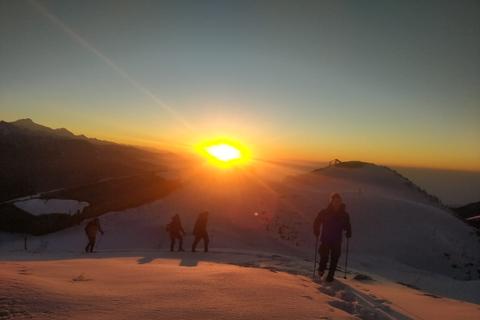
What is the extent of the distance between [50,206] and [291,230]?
48.6 ft

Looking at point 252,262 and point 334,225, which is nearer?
point 334,225

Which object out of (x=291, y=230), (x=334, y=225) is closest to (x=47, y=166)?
(x=291, y=230)

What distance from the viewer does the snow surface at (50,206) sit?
19125 millimetres

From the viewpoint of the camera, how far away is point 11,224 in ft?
61.4

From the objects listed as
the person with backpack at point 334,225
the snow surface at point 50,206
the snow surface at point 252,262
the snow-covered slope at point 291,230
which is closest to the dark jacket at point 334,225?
the person with backpack at point 334,225

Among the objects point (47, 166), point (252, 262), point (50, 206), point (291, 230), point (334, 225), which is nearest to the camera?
point (334, 225)

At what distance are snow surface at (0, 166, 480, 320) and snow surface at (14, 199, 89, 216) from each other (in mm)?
1311

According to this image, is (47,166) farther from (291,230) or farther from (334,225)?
(334,225)

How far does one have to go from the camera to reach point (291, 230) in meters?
21.1

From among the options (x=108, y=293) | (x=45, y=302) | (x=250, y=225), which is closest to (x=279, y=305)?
(x=108, y=293)

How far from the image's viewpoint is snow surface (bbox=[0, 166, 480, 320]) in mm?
3805

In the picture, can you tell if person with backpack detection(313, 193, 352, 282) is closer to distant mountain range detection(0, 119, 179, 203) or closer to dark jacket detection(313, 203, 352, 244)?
dark jacket detection(313, 203, 352, 244)

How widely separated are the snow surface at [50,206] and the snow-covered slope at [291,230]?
4.04 feet

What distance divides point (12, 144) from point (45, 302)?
165 ft
